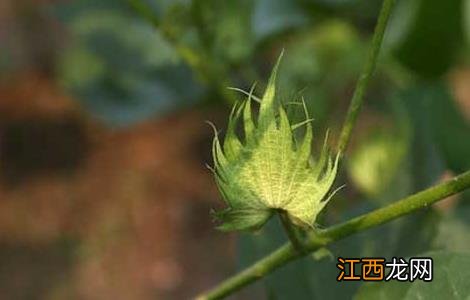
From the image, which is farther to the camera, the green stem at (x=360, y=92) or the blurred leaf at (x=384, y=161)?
the blurred leaf at (x=384, y=161)

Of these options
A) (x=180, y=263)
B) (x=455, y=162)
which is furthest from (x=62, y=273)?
(x=455, y=162)

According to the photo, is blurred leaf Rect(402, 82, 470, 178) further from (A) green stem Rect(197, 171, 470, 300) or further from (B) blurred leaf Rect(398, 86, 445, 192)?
(A) green stem Rect(197, 171, 470, 300)

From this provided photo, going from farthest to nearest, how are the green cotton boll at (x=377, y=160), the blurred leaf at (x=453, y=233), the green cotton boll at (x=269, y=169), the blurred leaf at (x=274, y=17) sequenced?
the blurred leaf at (x=274, y=17) < the green cotton boll at (x=377, y=160) < the blurred leaf at (x=453, y=233) < the green cotton boll at (x=269, y=169)

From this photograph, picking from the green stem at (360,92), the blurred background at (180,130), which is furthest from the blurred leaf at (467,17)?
the green stem at (360,92)

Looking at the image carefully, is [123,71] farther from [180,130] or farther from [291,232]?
[180,130]

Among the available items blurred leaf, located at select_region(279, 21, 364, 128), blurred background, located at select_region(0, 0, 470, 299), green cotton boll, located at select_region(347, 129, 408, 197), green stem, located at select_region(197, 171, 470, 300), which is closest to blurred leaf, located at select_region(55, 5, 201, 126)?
blurred background, located at select_region(0, 0, 470, 299)

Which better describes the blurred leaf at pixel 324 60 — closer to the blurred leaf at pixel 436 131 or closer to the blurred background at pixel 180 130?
the blurred background at pixel 180 130

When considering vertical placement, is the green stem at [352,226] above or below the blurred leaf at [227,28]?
below

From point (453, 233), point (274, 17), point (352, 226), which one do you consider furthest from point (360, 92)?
point (274, 17)
